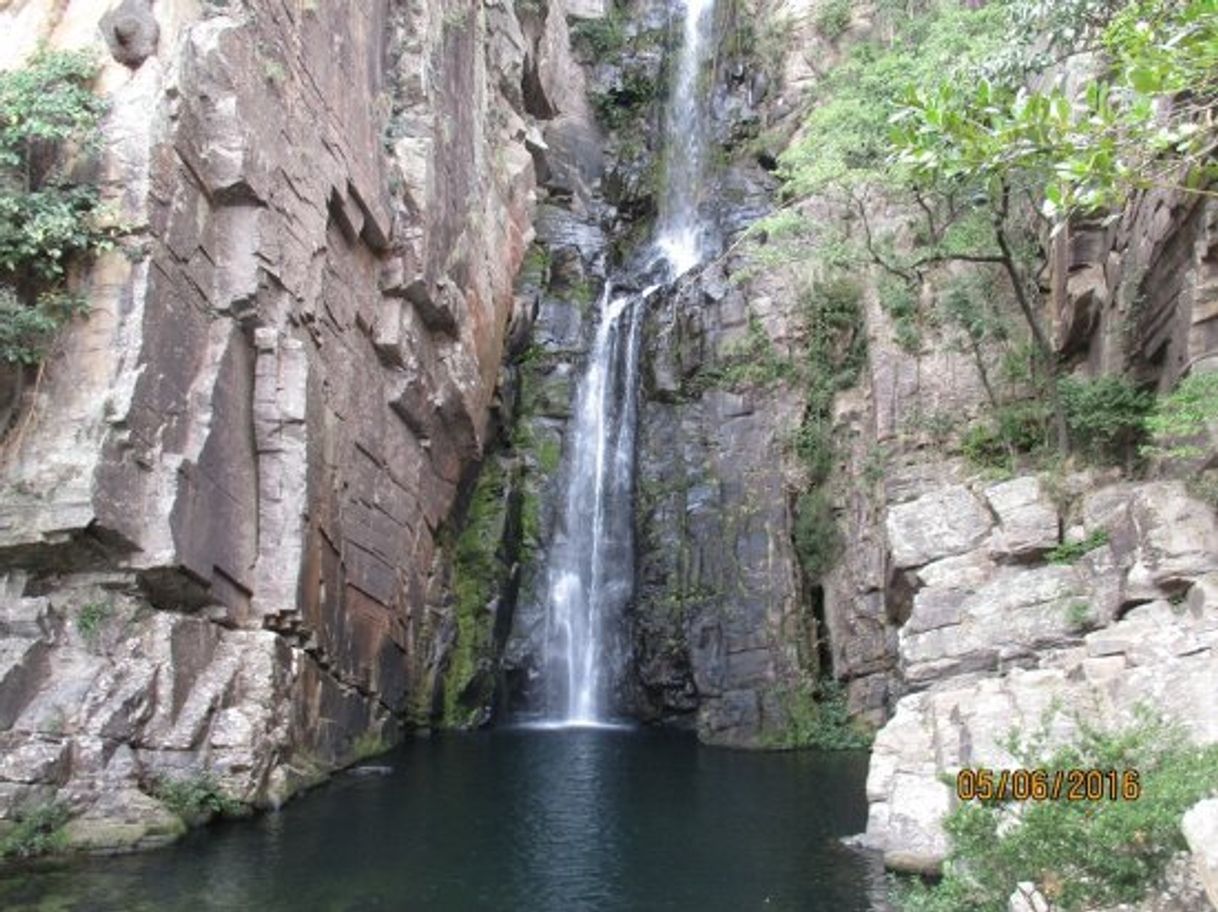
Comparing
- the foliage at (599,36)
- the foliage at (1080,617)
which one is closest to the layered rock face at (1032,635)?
the foliage at (1080,617)

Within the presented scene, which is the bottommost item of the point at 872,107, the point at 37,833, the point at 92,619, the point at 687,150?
the point at 37,833

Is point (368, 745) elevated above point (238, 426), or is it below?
below

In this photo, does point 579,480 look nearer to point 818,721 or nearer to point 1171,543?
point 818,721

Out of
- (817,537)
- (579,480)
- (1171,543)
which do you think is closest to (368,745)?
(579,480)

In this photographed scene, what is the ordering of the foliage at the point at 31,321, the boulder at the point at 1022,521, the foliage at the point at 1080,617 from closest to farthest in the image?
the foliage at the point at 31,321 < the foliage at the point at 1080,617 < the boulder at the point at 1022,521

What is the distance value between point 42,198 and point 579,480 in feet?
54.0

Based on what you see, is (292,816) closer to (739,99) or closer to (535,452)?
(535,452)

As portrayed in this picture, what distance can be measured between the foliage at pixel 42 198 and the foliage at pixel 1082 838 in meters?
13.4

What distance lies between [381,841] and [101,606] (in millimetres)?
4995

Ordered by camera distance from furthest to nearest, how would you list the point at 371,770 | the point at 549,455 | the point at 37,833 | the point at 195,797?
1. the point at 549,455
2. the point at 371,770
3. the point at 195,797
4. the point at 37,833

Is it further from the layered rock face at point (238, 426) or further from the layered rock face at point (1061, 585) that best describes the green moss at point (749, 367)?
the layered rock face at point (238, 426)

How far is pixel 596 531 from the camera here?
2892 centimetres

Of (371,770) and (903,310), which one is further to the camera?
(903,310)

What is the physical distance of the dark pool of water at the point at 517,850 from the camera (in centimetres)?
1188
